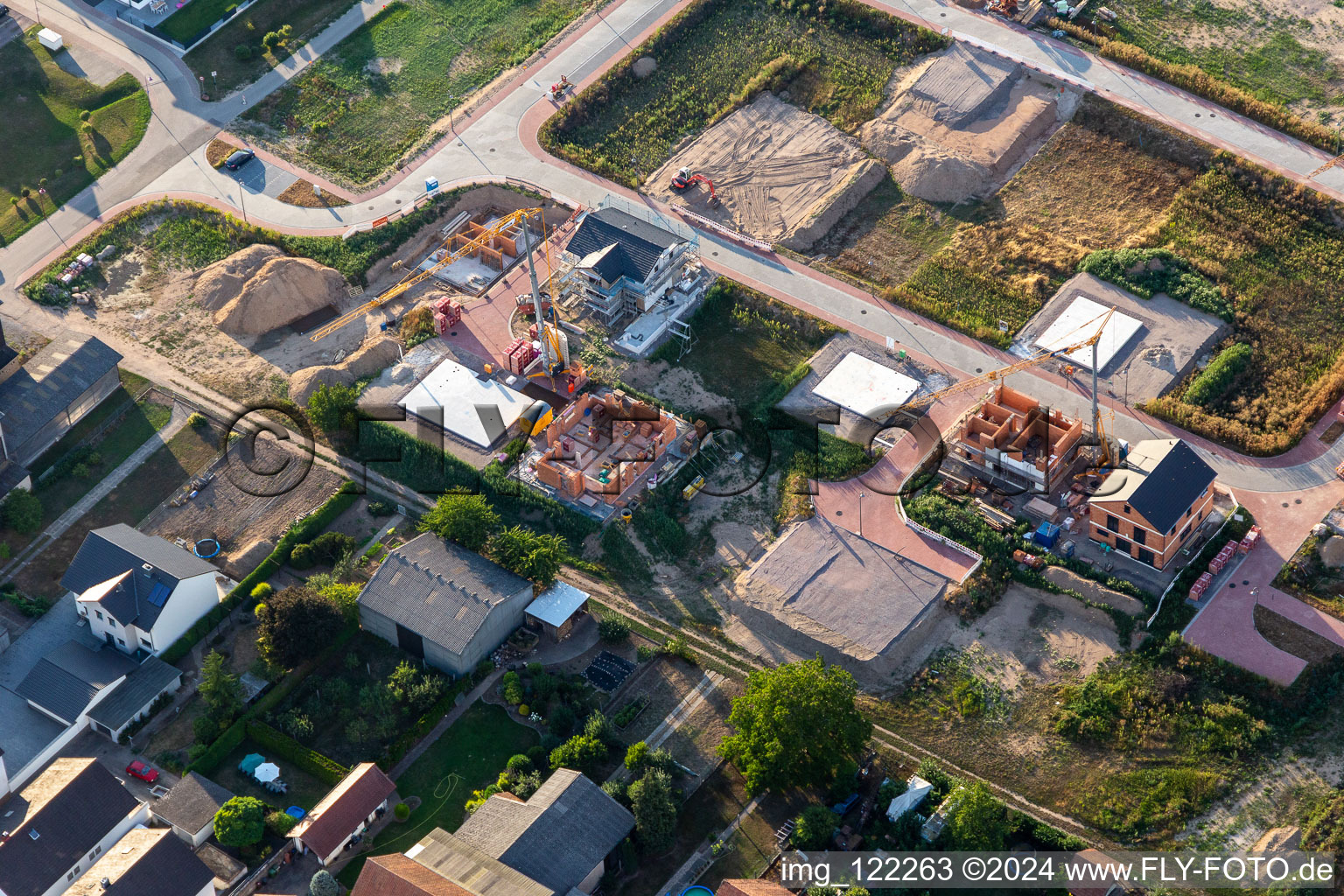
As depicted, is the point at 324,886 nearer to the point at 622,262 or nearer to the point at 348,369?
the point at 348,369

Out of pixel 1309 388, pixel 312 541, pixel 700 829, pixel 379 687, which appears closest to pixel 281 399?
pixel 312 541

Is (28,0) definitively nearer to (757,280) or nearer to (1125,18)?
(757,280)

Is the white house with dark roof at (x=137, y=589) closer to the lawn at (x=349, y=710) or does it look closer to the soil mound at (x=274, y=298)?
the lawn at (x=349, y=710)

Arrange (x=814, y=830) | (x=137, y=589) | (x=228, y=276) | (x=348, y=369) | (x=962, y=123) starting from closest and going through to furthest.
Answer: (x=814, y=830)
(x=137, y=589)
(x=348, y=369)
(x=228, y=276)
(x=962, y=123)

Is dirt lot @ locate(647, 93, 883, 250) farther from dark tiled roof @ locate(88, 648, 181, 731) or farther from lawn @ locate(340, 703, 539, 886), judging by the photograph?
dark tiled roof @ locate(88, 648, 181, 731)

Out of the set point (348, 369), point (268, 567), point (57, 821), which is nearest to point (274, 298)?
point (348, 369)

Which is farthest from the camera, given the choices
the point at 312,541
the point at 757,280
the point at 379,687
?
the point at 757,280
